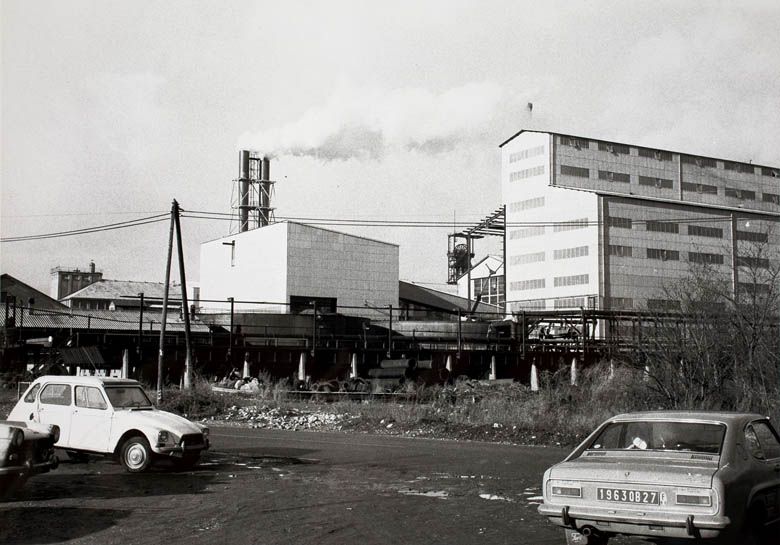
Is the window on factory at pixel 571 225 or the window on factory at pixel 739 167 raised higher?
the window on factory at pixel 739 167

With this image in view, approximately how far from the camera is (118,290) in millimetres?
83125

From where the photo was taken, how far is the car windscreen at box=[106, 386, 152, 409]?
1305cm

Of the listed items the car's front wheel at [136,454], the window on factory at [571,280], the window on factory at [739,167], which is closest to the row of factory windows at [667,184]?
the window on factory at [739,167]

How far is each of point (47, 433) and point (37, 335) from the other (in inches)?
1127

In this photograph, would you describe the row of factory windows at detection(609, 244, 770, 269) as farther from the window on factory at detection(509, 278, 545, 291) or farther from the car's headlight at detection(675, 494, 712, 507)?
the car's headlight at detection(675, 494, 712, 507)

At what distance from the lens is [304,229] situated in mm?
53562

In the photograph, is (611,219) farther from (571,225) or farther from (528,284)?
(528,284)

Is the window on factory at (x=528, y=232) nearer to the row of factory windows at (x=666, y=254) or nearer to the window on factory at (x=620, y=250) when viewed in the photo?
the window on factory at (x=620, y=250)

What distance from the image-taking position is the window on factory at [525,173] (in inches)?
2447

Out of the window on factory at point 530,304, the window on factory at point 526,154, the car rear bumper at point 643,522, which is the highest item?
the window on factory at point 526,154

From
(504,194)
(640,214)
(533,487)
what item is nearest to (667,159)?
(640,214)

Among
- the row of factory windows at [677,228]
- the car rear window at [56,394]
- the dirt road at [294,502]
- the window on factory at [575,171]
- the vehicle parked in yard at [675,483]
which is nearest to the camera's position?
the vehicle parked in yard at [675,483]

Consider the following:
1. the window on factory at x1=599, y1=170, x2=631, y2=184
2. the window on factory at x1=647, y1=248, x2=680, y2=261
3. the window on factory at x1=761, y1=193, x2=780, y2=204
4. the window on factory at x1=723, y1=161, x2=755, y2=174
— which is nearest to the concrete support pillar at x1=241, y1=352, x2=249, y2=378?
the window on factory at x1=647, y1=248, x2=680, y2=261

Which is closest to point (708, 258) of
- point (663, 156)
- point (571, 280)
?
point (663, 156)
